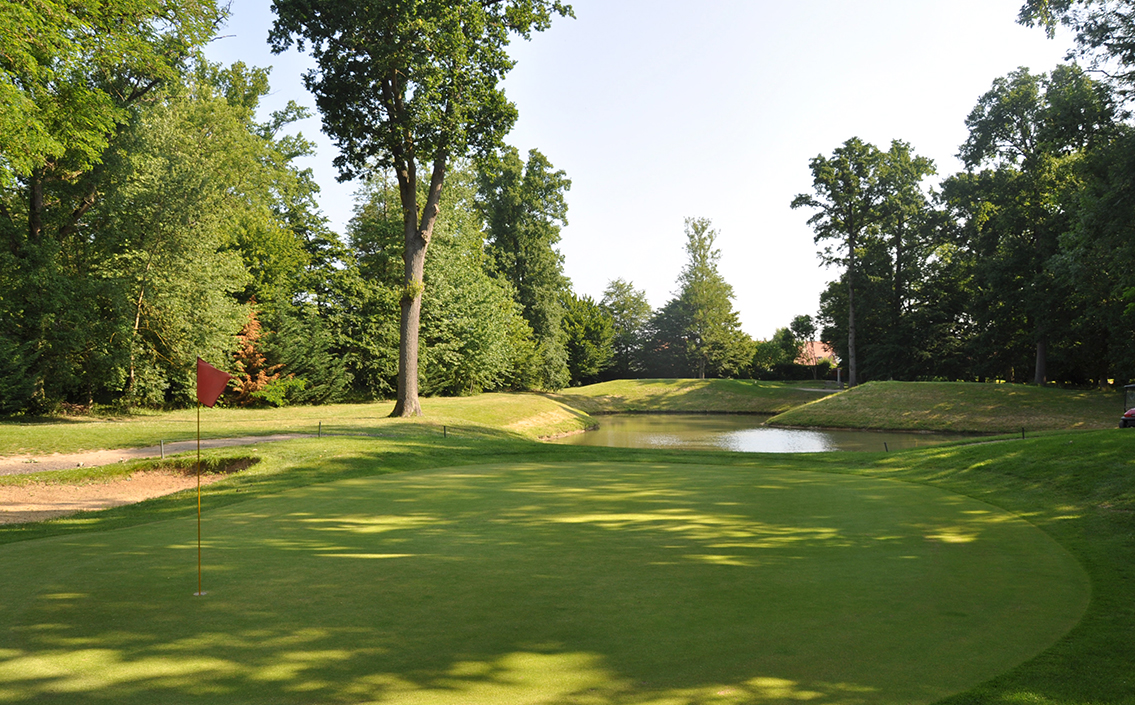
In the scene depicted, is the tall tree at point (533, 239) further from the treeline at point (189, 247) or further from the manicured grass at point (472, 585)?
the manicured grass at point (472, 585)

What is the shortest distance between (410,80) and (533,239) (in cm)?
3120

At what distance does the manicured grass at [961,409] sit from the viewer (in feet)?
106

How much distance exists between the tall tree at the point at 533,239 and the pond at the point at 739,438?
15.5 m

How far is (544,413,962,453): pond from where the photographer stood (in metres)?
28.2

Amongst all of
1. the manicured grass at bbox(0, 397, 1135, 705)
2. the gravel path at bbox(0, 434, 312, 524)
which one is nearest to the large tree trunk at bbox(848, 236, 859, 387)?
the manicured grass at bbox(0, 397, 1135, 705)

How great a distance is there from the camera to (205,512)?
9.13 m

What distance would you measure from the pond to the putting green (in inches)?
676

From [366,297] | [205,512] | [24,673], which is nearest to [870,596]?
[24,673]

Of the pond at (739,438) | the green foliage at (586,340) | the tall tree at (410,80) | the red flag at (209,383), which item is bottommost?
the pond at (739,438)

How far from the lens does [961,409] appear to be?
3488 cm

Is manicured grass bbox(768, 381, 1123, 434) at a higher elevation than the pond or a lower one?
higher

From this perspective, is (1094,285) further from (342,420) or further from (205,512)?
(205,512)

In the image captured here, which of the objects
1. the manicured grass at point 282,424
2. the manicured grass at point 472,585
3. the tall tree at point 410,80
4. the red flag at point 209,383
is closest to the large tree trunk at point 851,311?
the manicured grass at point 282,424

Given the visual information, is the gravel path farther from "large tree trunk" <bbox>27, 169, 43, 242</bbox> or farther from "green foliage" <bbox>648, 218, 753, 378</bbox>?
"green foliage" <bbox>648, 218, 753, 378</bbox>
